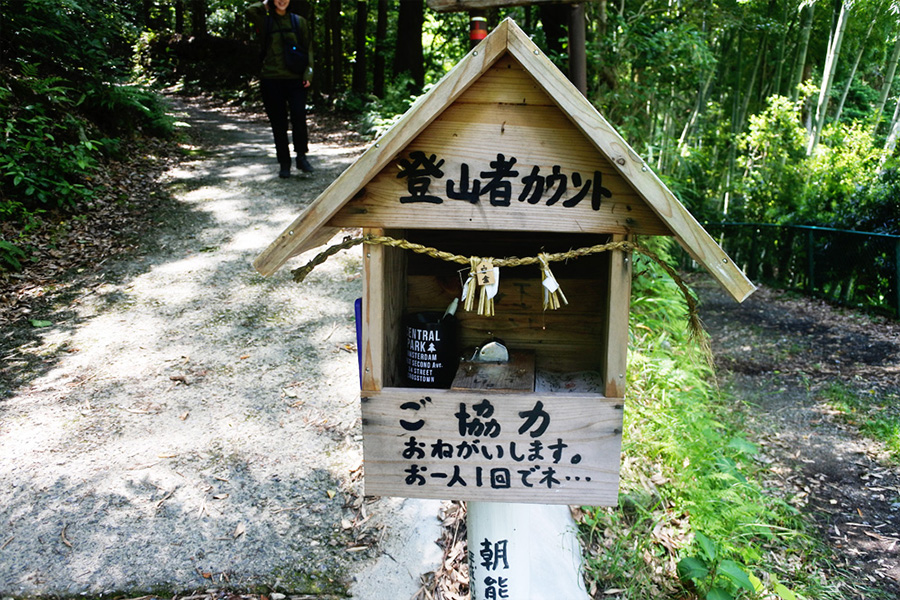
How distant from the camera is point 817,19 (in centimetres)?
1185

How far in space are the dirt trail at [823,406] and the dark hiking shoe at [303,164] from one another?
17.0 feet

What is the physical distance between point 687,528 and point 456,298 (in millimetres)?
1917

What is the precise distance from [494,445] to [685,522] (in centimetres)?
195

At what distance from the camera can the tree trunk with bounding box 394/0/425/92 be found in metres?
11.5

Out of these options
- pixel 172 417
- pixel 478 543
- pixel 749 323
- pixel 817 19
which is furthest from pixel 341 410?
pixel 817 19

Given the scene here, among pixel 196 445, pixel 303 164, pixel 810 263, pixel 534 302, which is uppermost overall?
pixel 303 164

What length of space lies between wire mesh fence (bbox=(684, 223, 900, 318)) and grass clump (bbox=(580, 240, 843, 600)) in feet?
16.3

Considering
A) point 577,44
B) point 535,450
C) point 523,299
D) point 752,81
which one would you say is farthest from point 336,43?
point 535,450

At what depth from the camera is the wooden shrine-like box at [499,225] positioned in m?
1.35

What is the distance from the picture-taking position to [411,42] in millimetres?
11602

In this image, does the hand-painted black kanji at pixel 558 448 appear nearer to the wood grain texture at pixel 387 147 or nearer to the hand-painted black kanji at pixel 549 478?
the hand-painted black kanji at pixel 549 478

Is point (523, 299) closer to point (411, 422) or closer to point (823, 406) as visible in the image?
point (411, 422)

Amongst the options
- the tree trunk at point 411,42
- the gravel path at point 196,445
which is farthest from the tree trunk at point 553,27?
the tree trunk at point 411,42

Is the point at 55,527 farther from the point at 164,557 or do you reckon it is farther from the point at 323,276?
the point at 323,276
